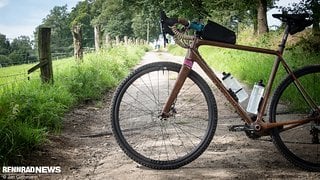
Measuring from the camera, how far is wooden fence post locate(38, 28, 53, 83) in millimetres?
7078

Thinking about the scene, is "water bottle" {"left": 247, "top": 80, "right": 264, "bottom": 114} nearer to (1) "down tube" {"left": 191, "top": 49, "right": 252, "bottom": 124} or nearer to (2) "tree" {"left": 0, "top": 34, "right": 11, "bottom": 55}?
(1) "down tube" {"left": 191, "top": 49, "right": 252, "bottom": 124}

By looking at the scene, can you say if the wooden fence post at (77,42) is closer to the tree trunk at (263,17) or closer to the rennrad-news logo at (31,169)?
the rennrad-news logo at (31,169)

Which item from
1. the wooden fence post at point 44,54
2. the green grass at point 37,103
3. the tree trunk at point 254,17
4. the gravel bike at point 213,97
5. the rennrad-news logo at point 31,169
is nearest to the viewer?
the rennrad-news logo at point 31,169

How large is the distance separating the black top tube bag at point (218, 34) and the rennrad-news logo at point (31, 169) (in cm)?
194

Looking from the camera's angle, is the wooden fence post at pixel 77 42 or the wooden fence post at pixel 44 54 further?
the wooden fence post at pixel 77 42

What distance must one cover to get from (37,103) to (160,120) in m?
2.33

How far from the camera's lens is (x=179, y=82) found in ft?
12.8

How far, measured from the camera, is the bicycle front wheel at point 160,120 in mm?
3865

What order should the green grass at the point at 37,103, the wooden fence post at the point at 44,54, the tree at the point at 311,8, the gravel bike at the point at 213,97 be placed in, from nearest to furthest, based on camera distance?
1. the gravel bike at the point at 213,97
2. the green grass at the point at 37,103
3. the wooden fence post at the point at 44,54
4. the tree at the point at 311,8

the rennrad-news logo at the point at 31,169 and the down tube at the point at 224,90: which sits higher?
the down tube at the point at 224,90

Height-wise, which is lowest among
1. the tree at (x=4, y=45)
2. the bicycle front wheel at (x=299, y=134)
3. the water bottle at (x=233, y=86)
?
the bicycle front wheel at (x=299, y=134)

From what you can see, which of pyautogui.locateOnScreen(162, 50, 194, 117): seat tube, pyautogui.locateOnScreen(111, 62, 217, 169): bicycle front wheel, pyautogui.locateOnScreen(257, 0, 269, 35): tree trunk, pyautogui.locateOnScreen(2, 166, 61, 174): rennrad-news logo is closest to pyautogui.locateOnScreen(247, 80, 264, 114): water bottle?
pyautogui.locateOnScreen(111, 62, 217, 169): bicycle front wheel

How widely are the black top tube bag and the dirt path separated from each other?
1219 mm

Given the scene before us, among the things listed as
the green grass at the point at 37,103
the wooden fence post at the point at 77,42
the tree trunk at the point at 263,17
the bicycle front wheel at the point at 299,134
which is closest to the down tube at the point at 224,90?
the bicycle front wheel at the point at 299,134
